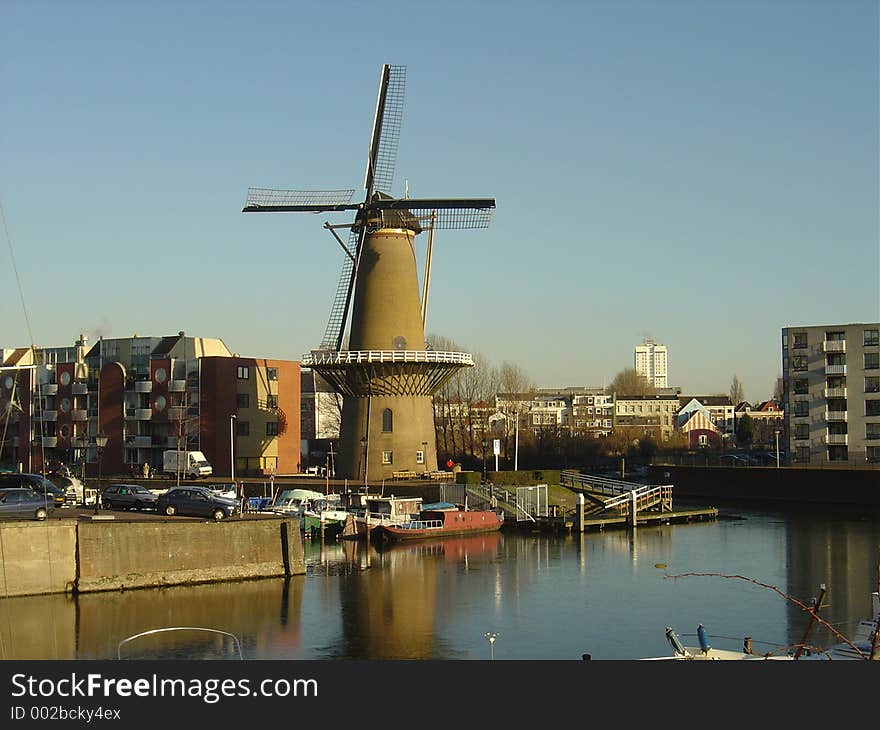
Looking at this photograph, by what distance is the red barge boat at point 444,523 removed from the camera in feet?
180

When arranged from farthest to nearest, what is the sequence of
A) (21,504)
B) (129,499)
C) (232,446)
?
1. (232,446)
2. (129,499)
3. (21,504)

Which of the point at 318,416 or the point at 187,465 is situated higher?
the point at 318,416

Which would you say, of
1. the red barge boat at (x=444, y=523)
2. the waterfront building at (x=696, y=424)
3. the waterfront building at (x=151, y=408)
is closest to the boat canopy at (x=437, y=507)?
the red barge boat at (x=444, y=523)

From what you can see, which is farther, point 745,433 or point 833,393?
point 745,433

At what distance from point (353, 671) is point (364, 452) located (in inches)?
2111

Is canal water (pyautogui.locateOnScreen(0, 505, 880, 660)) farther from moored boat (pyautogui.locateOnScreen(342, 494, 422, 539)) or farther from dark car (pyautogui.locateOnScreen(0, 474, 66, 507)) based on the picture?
dark car (pyautogui.locateOnScreen(0, 474, 66, 507))

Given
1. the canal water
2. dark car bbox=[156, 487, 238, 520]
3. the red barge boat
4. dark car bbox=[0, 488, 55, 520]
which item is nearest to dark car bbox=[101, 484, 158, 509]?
dark car bbox=[156, 487, 238, 520]

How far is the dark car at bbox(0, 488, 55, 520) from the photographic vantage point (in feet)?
131

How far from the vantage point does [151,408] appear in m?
80.9

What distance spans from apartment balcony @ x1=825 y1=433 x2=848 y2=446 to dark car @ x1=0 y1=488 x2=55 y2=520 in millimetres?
62097

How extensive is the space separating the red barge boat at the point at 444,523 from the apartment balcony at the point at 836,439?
117 feet

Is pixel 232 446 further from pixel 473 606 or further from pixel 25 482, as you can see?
pixel 473 606

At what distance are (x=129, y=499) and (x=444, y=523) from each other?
15.4 metres

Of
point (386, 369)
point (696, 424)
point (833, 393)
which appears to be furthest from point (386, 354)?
point (696, 424)
